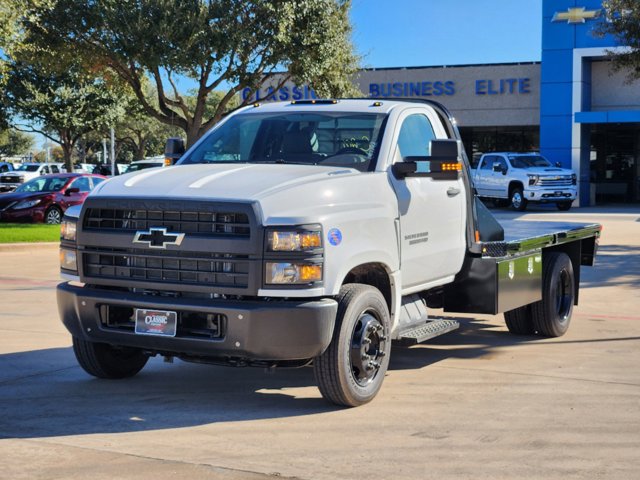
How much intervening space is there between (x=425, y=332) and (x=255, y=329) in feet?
6.14

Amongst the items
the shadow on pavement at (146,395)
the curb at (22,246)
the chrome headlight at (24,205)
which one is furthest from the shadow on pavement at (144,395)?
the chrome headlight at (24,205)

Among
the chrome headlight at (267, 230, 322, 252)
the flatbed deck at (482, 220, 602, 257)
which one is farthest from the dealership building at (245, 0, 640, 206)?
the chrome headlight at (267, 230, 322, 252)

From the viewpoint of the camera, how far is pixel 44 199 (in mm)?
24781

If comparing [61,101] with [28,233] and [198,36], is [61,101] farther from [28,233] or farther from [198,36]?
[28,233]

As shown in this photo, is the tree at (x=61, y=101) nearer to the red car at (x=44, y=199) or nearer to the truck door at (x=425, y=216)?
the red car at (x=44, y=199)

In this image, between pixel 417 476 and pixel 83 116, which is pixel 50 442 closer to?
pixel 417 476

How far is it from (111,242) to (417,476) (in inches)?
102

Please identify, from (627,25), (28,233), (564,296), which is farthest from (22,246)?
(627,25)

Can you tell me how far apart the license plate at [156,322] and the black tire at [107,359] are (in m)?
0.93

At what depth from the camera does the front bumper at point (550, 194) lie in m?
33.5

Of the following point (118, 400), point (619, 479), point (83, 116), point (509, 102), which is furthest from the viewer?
point (83, 116)

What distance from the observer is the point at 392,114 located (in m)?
7.51

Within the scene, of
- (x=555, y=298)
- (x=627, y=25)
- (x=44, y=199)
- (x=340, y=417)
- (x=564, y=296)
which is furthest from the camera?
(x=44, y=199)

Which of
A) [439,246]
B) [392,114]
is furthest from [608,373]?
[392,114]
